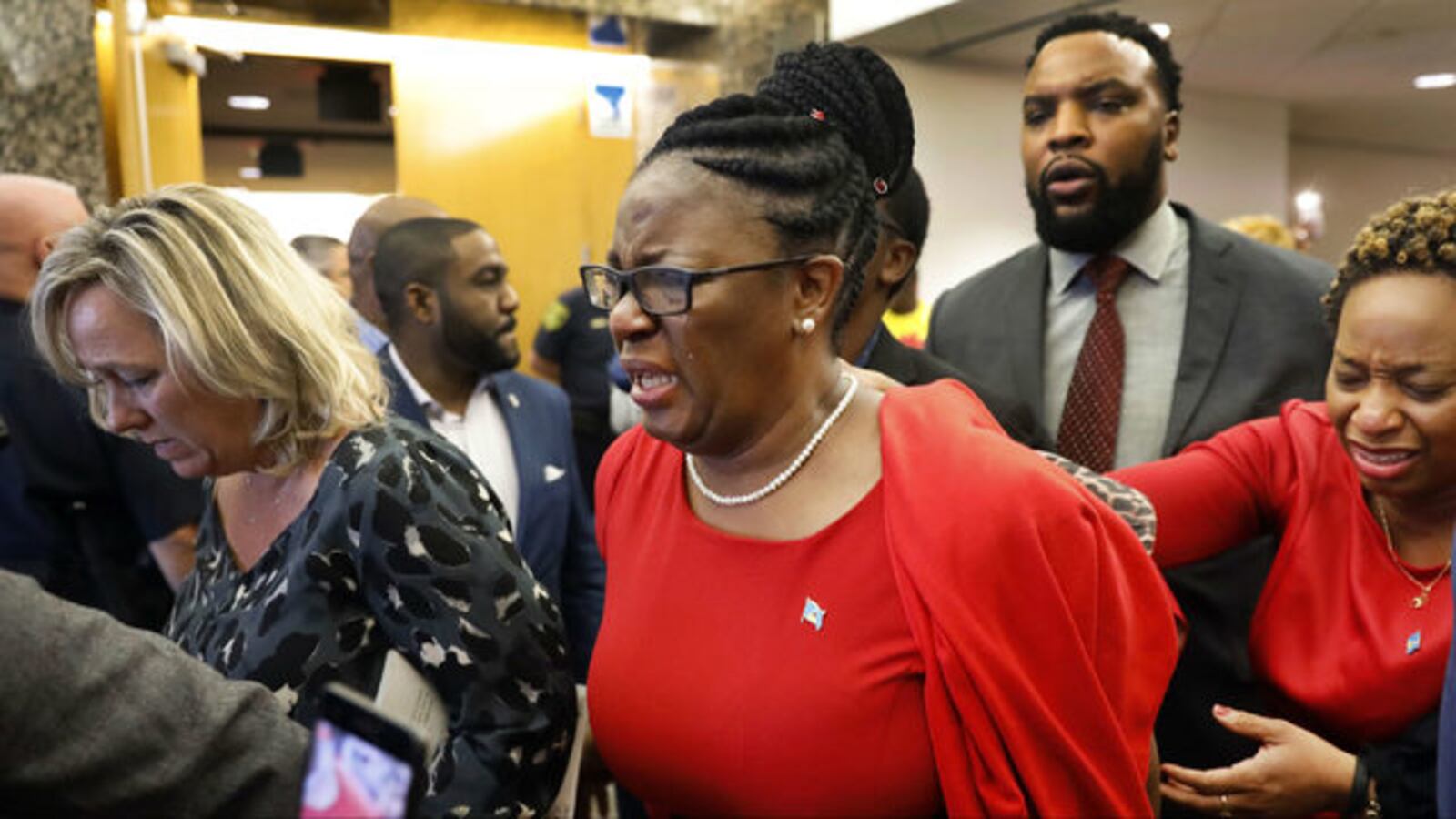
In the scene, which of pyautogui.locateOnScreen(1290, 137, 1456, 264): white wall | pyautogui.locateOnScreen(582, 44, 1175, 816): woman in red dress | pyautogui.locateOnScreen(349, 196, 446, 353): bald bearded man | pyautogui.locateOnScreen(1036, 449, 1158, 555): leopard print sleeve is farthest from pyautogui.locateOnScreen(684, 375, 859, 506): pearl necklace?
pyautogui.locateOnScreen(1290, 137, 1456, 264): white wall

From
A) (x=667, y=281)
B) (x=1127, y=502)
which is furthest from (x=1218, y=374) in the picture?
(x=667, y=281)

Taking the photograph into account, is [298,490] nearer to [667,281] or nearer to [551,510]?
[667,281]

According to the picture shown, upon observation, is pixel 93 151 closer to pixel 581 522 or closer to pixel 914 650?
pixel 581 522

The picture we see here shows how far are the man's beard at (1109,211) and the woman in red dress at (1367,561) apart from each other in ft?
1.70

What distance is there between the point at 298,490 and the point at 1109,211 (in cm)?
146

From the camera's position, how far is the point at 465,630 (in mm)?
1288

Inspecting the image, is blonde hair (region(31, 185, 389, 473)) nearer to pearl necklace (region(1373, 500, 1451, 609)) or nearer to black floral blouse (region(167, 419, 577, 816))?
black floral blouse (region(167, 419, 577, 816))

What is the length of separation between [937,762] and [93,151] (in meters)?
4.19

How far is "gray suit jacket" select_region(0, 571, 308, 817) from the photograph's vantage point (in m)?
0.85

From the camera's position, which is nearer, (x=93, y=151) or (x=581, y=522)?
(x=581, y=522)

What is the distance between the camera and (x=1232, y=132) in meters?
7.89

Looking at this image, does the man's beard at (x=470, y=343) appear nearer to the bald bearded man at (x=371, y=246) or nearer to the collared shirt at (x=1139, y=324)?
the bald bearded man at (x=371, y=246)

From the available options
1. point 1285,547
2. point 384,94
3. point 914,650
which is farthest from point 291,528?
point 384,94

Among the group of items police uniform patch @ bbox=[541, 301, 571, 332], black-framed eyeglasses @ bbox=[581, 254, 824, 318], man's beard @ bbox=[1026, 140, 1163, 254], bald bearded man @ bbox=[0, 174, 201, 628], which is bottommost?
bald bearded man @ bbox=[0, 174, 201, 628]
